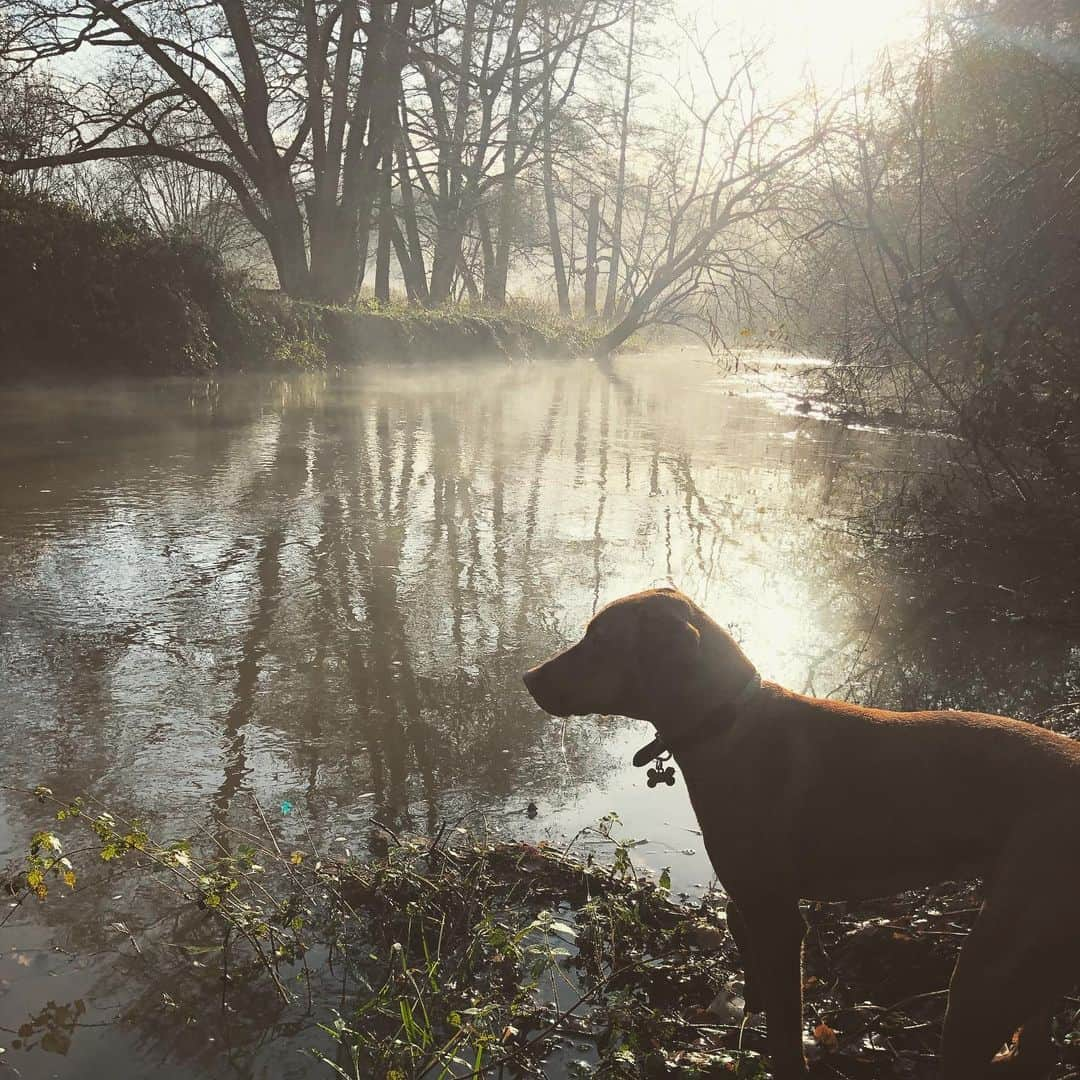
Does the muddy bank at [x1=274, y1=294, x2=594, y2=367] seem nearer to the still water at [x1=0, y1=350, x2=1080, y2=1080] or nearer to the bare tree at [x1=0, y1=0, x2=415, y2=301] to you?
the bare tree at [x1=0, y1=0, x2=415, y2=301]

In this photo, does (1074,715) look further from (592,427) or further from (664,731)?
(592,427)

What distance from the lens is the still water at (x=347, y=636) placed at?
3.06 metres

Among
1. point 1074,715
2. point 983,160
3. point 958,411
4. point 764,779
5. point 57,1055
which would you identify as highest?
point 983,160

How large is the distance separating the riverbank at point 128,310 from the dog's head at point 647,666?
15.1 metres

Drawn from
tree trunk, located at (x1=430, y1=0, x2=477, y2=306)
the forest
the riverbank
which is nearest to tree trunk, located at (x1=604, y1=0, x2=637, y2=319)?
tree trunk, located at (x1=430, y1=0, x2=477, y2=306)

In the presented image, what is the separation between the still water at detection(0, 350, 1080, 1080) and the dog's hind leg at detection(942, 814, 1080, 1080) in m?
1.34

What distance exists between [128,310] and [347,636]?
Answer: 13222 mm

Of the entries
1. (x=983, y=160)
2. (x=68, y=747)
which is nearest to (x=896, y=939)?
(x=68, y=747)

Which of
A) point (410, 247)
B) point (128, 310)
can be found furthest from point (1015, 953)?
point (410, 247)

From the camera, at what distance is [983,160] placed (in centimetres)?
778

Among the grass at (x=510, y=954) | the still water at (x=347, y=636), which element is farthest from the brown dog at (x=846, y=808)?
the still water at (x=347, y=636)

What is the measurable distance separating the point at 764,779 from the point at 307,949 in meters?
1.53

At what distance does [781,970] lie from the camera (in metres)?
2.61

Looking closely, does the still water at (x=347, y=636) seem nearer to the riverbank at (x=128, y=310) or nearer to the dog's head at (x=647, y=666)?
the dog's head at (x=647, y=666)
